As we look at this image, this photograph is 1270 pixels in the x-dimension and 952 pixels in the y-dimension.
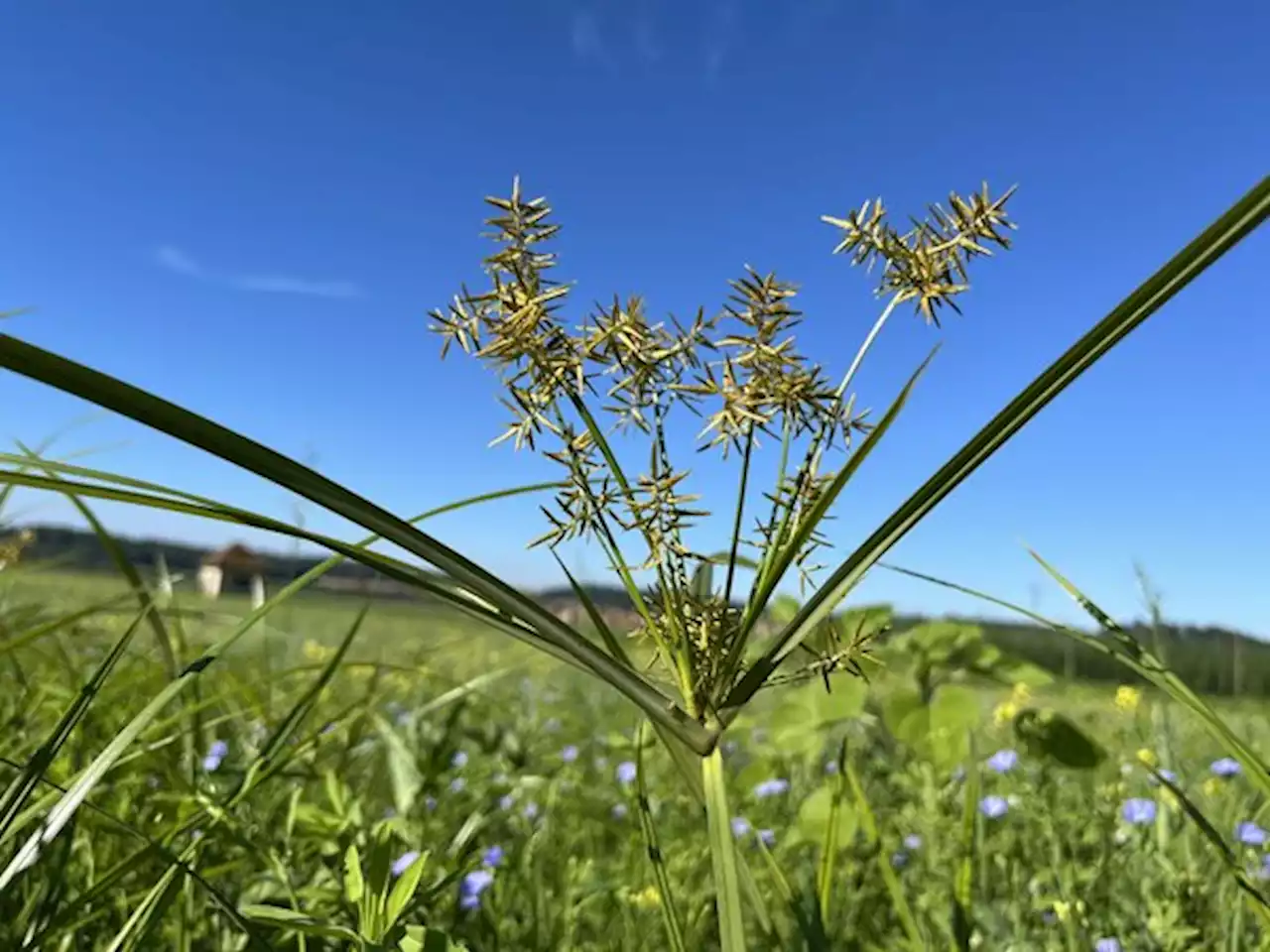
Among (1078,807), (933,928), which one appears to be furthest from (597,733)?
(933,928)

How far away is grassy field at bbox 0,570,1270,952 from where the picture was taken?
115cm

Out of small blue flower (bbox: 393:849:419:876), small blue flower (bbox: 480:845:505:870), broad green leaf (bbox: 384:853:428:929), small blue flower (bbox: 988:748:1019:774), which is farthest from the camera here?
small blue flower (bbox: 988:748:1019:774)

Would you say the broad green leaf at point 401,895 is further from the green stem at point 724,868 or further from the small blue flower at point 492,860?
the small blue flower at point 492,860

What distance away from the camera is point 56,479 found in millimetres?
602

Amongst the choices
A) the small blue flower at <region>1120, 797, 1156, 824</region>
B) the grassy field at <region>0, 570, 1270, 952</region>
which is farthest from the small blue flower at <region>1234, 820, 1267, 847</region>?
the small blue flower at <region>1120, 797, 1156, 824</region>

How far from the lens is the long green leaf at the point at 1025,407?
468 mm

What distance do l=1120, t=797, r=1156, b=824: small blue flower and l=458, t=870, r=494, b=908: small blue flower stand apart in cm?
106

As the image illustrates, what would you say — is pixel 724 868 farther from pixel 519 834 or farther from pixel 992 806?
pixel 519 834

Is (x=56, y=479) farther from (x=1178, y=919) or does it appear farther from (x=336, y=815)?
(x=1178, y=919)

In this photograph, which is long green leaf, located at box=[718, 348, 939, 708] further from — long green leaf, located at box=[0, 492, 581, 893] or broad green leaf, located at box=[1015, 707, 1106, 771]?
broad green leaf, located at box=[1015, 707, 1106, 771]

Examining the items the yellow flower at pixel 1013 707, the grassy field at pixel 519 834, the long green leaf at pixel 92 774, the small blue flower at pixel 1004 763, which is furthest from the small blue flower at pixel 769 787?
the long green leaf at pixel 92 774

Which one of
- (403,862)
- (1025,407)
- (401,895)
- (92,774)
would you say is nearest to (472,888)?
(403,862)

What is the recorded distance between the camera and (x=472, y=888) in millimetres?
1555

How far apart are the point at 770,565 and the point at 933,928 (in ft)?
4.11
